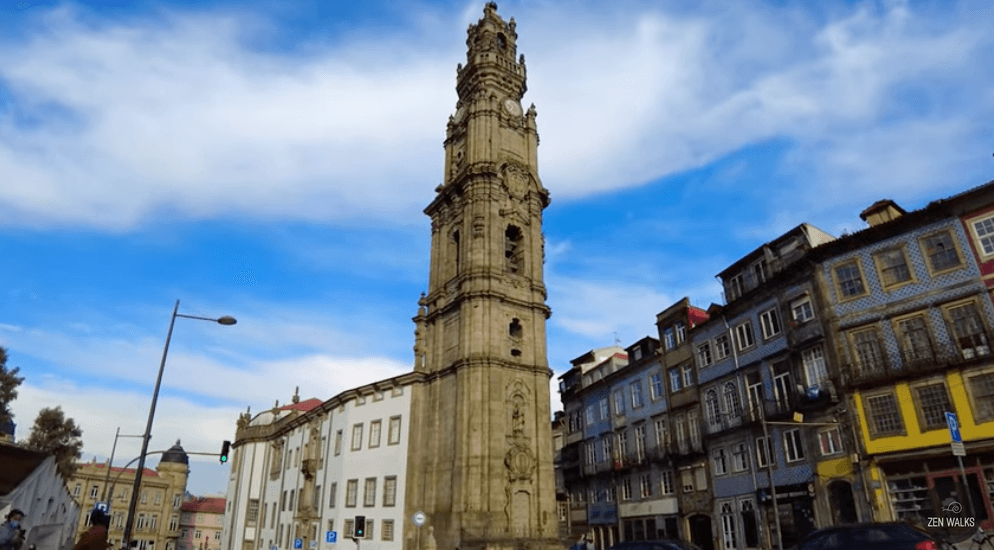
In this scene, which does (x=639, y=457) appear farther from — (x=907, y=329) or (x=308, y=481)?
(x=308, y=481)

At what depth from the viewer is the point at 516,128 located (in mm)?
47062

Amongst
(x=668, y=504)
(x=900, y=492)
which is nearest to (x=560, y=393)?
(x=668, y=504)

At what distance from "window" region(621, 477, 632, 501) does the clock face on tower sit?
2968cm

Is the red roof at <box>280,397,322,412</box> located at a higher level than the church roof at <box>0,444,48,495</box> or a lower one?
higher

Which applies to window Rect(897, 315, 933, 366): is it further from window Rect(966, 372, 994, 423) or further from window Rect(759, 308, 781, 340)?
window Rect(759, 308, 781, 340)

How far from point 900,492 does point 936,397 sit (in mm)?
4224

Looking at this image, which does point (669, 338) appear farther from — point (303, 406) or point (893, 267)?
point (303, 406)

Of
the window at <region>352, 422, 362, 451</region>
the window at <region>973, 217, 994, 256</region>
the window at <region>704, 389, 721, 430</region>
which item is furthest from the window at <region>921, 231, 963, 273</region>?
the window at <region>352, 422, 362, 451</region>

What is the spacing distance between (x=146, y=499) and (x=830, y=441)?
94.5 meters

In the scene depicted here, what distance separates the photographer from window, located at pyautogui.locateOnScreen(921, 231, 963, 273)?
2494 centimetres

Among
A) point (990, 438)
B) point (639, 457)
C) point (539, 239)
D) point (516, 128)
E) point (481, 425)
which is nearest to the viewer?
point (990, 438)

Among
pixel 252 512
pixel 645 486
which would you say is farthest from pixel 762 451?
pixel 252 512

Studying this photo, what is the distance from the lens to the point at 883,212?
29.0m

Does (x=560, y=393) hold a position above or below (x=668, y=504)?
above
